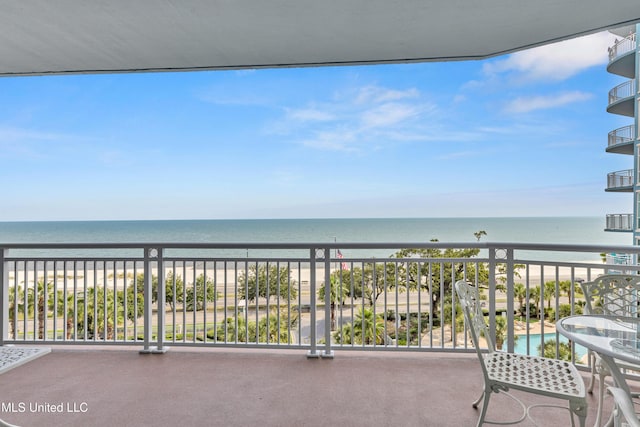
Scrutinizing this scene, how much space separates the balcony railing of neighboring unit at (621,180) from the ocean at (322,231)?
52.9 feet

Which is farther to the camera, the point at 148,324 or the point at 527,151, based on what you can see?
the point at 527,151

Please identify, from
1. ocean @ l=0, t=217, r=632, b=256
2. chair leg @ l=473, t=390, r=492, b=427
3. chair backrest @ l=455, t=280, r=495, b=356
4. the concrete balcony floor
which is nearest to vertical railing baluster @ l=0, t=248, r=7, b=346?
the concrete balcony floor

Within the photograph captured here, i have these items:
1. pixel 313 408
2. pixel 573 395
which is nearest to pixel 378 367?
pixel 313 408

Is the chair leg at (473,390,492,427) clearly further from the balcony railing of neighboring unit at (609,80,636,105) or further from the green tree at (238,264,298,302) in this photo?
the balcony railing of neighboring unit at (609,80,636,105)

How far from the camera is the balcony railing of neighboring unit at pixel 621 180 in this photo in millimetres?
13391

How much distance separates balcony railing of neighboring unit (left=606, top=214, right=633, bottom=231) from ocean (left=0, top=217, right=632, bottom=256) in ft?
49.7

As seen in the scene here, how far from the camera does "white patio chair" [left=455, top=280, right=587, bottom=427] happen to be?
5.62 ft

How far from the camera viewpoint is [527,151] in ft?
86.2

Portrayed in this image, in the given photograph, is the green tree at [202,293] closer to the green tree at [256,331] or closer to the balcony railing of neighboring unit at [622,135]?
the green tree at [256,331]

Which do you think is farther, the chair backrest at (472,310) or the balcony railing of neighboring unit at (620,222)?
the balcony railing of neighboring unit at (620,222)

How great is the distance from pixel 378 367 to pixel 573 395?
162 centimetres

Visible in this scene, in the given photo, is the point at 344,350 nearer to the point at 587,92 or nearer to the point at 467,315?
the point at 467,315

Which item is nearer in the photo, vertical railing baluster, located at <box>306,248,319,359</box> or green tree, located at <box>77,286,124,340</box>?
vertical railing baluster, located at <box>306,248,319,359</box>

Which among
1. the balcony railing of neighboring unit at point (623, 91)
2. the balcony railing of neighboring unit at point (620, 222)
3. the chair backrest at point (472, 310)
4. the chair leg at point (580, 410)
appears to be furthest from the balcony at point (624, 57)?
the chair leg at point (580, 410)
